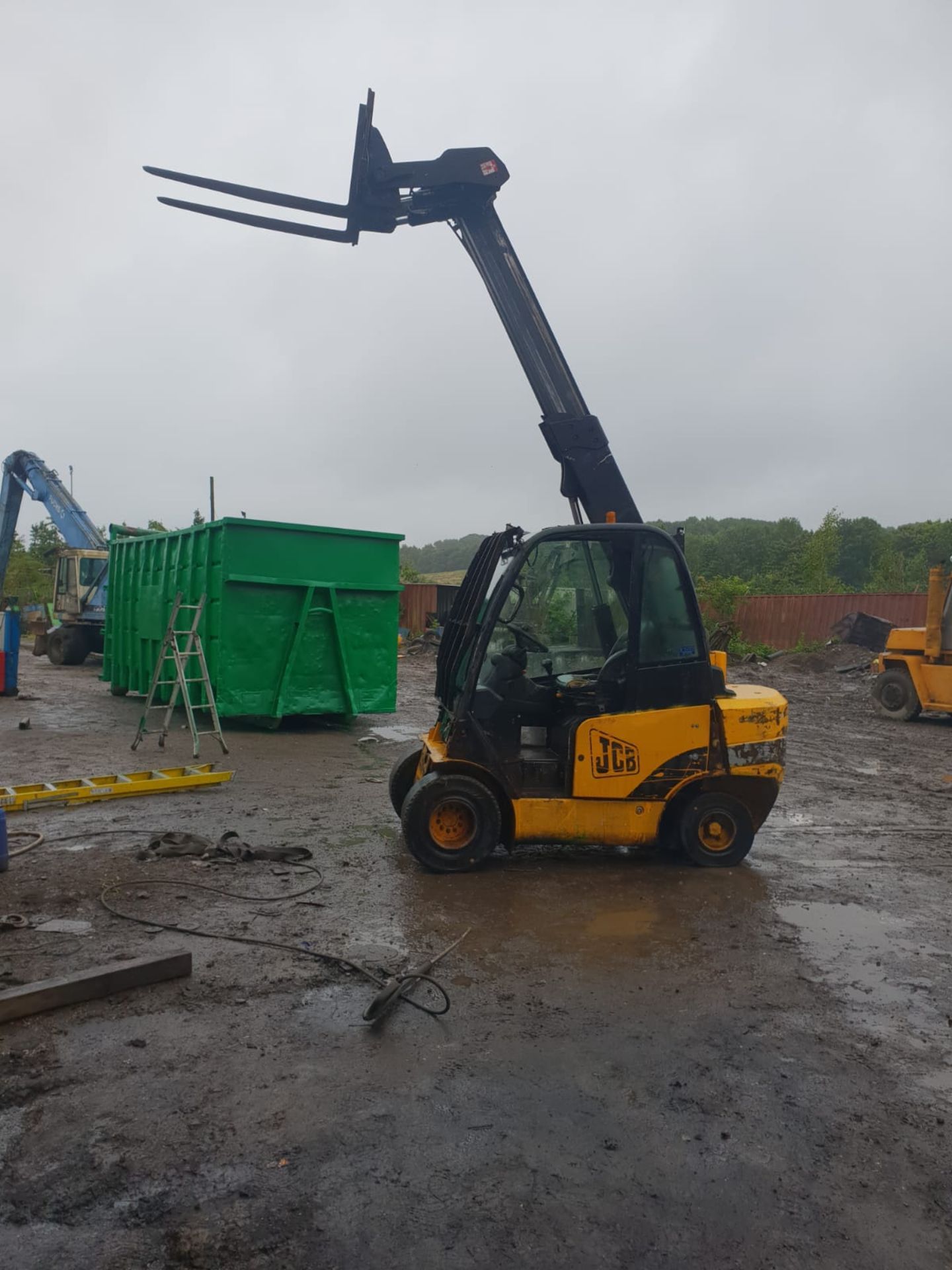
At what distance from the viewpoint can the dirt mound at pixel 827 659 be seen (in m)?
22.8

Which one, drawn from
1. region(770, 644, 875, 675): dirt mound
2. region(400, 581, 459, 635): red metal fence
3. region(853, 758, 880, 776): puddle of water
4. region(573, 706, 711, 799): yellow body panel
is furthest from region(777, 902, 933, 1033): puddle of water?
region(400, 581, 459, 635): red metal fence

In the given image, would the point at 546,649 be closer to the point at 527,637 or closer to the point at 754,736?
the point at 527,637

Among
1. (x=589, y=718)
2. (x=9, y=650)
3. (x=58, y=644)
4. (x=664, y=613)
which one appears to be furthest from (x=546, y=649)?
(x=58, y=644)

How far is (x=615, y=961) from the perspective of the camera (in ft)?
14.1

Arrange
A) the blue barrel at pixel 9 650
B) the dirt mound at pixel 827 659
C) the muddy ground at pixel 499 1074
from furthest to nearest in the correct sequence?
the dirt mound at pixel 827 659 → the blue barrel at pixel 9 650 → the muddy ground at pixel 499 1074

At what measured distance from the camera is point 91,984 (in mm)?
3611

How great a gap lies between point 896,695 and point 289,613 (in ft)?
32.9

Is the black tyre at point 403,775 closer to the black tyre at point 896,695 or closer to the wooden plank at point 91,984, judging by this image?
the wooden plank at point 91,984

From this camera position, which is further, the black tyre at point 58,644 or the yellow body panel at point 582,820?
the black tyre at point 58,644

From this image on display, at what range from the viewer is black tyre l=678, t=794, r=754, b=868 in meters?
5.79

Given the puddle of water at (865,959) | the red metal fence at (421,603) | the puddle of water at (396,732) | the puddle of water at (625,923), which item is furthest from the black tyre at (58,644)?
the puddle of water at (865,959)

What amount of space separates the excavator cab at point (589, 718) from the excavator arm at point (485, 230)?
1.73 metres

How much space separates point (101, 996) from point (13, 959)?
2.09ft

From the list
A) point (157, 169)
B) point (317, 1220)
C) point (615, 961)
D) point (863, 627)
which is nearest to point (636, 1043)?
point (615, 961)
